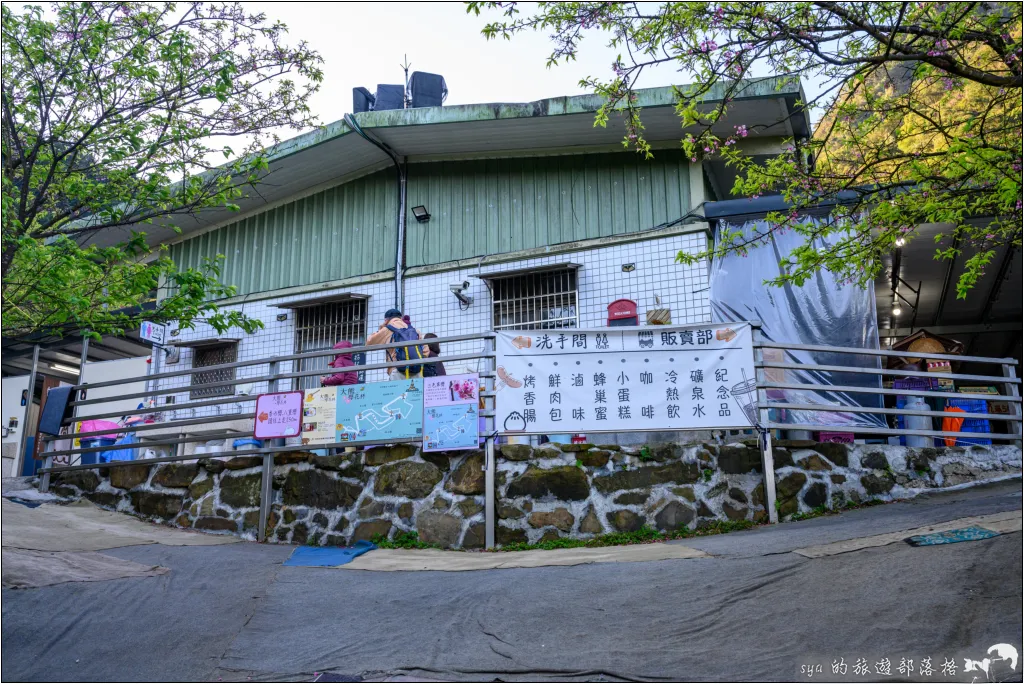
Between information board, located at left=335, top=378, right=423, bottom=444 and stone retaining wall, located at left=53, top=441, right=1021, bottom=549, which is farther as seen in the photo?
information board, located at left=335, top=378, right=423, bottom=444

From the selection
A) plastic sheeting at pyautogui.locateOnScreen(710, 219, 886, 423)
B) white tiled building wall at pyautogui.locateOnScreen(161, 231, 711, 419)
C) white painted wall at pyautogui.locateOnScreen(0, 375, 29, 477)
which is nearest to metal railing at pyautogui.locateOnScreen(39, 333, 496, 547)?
white tiled building wall at pyautogui.locateOnScreen(161, 231, 711, 419)

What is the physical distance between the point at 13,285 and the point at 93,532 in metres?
3.25

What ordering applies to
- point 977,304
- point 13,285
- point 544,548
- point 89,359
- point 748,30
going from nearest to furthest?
point 748,30
point 13,285
point 544,548
point 977,304
point 89,359

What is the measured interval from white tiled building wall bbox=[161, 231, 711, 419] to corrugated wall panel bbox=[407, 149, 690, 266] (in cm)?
36

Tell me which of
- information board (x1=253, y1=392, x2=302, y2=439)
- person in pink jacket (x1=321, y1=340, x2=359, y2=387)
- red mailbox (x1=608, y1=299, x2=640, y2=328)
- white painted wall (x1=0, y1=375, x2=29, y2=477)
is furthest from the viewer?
white painted wall (x1=0, y1=375, x2=29, y2=477)

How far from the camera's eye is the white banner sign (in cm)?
852

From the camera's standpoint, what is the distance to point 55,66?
726 cm

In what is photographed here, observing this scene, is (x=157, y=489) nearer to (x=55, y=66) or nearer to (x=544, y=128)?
(x=55, y=66)

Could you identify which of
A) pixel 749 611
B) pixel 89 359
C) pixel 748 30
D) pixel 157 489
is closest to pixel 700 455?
pixel 749 611

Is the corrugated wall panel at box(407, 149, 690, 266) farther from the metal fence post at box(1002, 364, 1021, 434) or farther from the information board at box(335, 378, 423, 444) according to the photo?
the metal fence post at box(1002, 364, 1021, 434)

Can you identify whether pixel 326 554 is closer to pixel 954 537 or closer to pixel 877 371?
pixel 954 537

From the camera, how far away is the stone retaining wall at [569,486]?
8352mm

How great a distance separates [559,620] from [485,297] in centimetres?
723

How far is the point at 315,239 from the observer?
14195 millimetres
